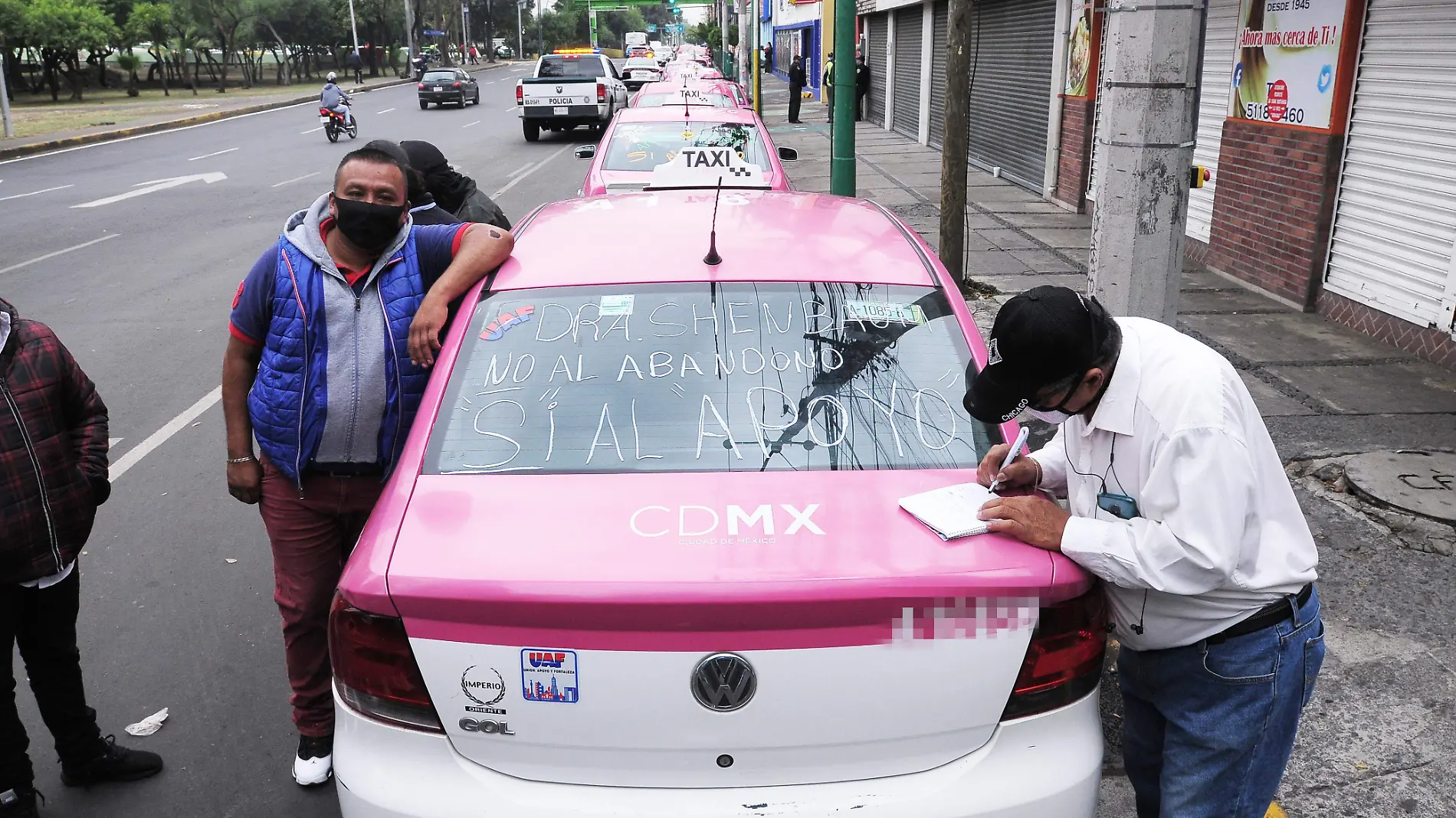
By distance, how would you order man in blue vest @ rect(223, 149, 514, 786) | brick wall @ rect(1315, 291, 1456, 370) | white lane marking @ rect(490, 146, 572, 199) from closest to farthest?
man in blue vest @ rect(223, 149, 514, 786), brick wall @ rect(1315, 291, 1456, 370), white lane marking @ rect(490, 146, 572, 199)

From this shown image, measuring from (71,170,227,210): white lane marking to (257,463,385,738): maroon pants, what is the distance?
14461 mm

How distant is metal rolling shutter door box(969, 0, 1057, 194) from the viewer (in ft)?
48.4

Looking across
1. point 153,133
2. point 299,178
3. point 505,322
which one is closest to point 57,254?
point 299,178

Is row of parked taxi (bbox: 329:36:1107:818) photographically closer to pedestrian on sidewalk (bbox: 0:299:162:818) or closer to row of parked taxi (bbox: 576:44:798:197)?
pedestrian on sidewalk (bbox: 0:299:162:818)

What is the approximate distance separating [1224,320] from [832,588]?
23.9ft

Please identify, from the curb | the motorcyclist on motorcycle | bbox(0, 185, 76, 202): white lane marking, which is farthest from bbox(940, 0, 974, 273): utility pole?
the curb

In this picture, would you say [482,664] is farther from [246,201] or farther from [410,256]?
[246,201]

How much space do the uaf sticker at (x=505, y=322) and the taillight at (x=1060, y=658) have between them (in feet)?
5.08

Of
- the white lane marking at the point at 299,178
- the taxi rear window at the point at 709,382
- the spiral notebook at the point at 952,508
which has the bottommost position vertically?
the white lane marking at the point at 299,178

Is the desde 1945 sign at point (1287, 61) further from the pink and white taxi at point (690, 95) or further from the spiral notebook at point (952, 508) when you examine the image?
the spiral notebook at point (952, 508)

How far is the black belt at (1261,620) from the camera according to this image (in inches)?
86.7

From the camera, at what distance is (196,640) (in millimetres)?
4285

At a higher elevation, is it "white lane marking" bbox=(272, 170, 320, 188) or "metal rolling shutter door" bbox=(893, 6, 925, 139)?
"metal rolling shutter door" bbox=(893, 6, 925, 139)

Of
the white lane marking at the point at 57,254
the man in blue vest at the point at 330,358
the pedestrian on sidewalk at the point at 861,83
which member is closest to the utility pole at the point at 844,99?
the man in blue vest at the point at 330,358
